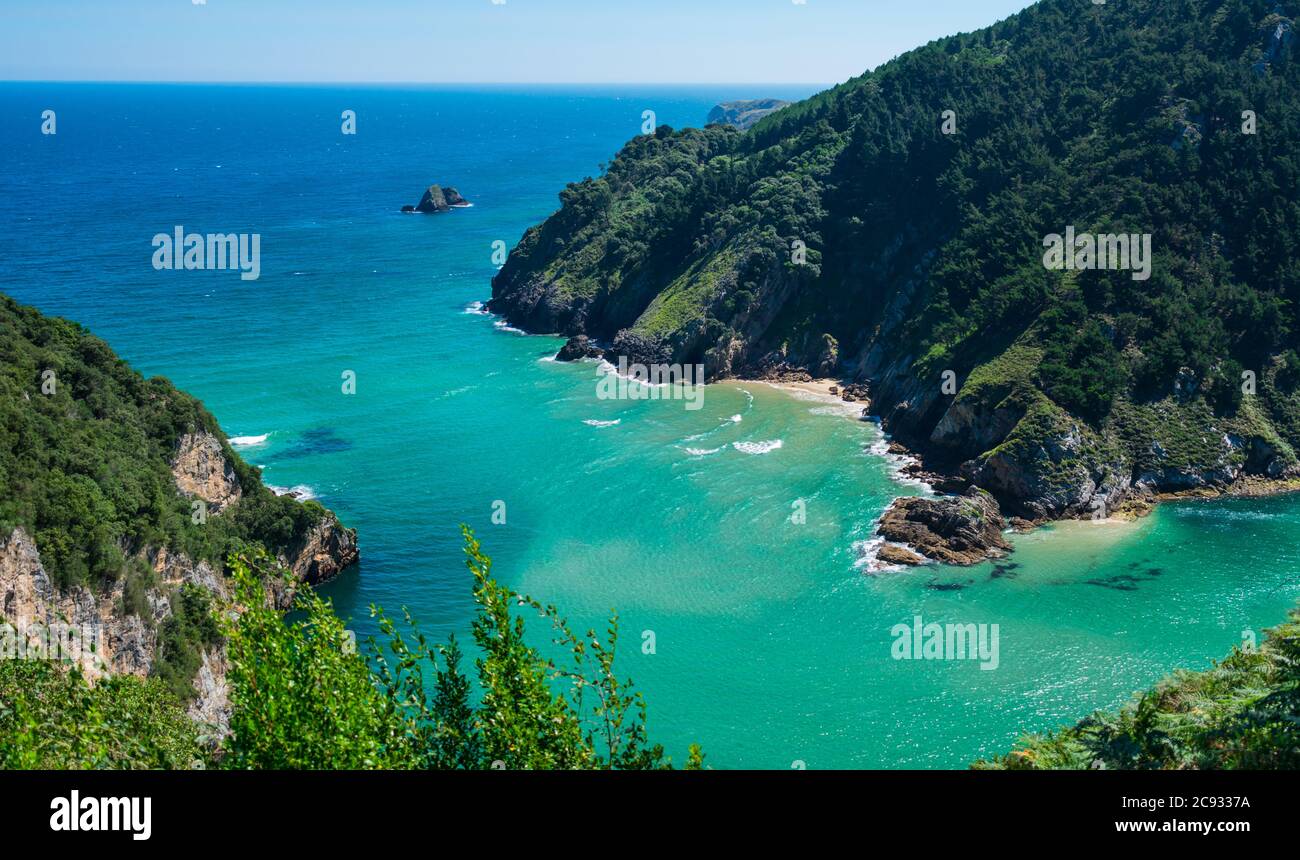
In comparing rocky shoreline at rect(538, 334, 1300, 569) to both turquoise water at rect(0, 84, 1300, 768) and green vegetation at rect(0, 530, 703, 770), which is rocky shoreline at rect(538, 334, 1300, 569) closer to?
turquoise water at rect(0, 84, 1300, 768)

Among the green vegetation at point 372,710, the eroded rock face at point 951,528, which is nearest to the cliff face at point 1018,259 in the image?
the eroded rock face at point 951,528

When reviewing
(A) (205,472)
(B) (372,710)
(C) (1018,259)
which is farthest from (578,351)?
(B) (372,710)

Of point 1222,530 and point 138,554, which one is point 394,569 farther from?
point 1222,530

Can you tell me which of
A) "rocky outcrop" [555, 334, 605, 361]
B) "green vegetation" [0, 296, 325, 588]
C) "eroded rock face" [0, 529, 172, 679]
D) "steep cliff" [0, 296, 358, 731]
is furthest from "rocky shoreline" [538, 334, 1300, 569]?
"eroded rock face" [0, 529, 172, 679]

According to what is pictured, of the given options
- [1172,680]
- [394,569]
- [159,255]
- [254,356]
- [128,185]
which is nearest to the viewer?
[1172,680]

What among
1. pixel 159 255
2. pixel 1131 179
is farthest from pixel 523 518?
pixel 159 255

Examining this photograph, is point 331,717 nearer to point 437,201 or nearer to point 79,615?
point 79,615

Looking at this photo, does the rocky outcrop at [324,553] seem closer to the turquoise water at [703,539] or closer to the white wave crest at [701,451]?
the turquoise water at [703,539]
